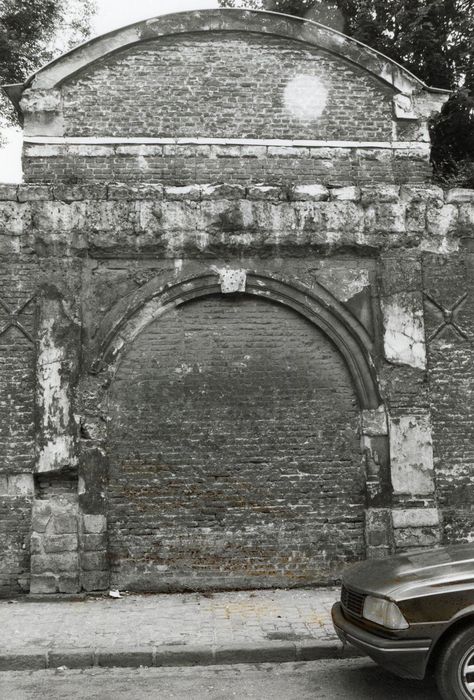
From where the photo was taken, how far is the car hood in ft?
15.9

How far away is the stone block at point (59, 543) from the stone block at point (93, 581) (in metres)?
0.33

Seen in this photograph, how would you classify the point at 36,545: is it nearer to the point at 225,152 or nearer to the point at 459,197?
the point at 225,152

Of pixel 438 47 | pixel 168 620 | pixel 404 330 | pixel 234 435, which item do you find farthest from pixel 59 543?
pixel 438 47

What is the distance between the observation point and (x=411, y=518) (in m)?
8.23

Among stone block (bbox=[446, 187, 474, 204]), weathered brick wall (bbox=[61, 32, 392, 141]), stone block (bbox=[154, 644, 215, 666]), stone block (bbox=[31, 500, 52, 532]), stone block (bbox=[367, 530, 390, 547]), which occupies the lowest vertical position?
stone block (bbox=[154, 644, 215, 666])

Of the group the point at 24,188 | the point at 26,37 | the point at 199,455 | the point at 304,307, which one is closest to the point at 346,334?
the point at 304,307

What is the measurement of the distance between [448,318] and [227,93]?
472cm

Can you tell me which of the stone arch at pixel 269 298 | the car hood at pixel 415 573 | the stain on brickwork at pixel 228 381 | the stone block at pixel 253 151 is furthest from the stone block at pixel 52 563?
the stone block at pixel 253 151

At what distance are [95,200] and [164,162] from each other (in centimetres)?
204

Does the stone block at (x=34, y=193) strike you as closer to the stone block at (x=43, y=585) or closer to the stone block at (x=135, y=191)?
the stone block at (x=135, y=191)

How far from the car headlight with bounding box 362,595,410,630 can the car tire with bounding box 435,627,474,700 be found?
1.07 ft

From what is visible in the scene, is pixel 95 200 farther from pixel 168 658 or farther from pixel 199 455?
pixel 168 658

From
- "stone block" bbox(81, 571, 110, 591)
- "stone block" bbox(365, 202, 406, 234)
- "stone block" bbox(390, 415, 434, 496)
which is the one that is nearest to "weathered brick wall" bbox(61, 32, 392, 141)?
"stone block" bbox(365, 202, 406, 234)

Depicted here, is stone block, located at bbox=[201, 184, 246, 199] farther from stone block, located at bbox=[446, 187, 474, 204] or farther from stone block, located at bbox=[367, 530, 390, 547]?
stone block, located at bbox=[367, 530, 390, 547]
